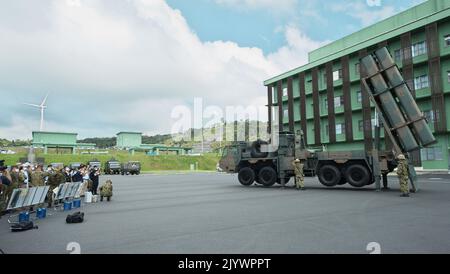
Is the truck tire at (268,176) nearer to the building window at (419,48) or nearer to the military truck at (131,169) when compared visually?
the building window at (419,48)

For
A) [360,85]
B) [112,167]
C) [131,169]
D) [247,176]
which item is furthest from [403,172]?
[112,167]

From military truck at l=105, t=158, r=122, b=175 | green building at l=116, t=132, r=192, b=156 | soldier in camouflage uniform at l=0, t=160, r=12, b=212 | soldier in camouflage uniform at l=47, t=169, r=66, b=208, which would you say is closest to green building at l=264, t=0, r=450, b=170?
military truck at l=105, t=158, r=122, b=175

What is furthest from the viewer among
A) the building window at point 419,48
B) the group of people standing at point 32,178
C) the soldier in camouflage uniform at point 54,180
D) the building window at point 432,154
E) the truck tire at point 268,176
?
the building window at point 419,48

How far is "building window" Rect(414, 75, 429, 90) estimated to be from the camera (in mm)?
34844

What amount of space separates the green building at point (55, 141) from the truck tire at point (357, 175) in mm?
70435

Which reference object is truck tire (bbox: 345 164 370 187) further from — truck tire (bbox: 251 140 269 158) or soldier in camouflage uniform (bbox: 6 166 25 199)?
soldier in camouflage uniform (bbox: 6 166 25 199)

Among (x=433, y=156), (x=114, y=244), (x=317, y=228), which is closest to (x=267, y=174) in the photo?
(x=317, y=228)

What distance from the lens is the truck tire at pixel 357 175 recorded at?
50.2ft

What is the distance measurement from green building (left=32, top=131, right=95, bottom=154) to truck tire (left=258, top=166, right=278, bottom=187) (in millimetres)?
65580

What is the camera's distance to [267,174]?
733 inches

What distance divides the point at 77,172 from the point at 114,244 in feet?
33.2

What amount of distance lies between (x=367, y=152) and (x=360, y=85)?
28306mm

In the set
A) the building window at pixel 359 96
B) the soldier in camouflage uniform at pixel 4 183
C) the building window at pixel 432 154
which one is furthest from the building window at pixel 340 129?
the soldier in camouflage uniform at pixel 4 183
